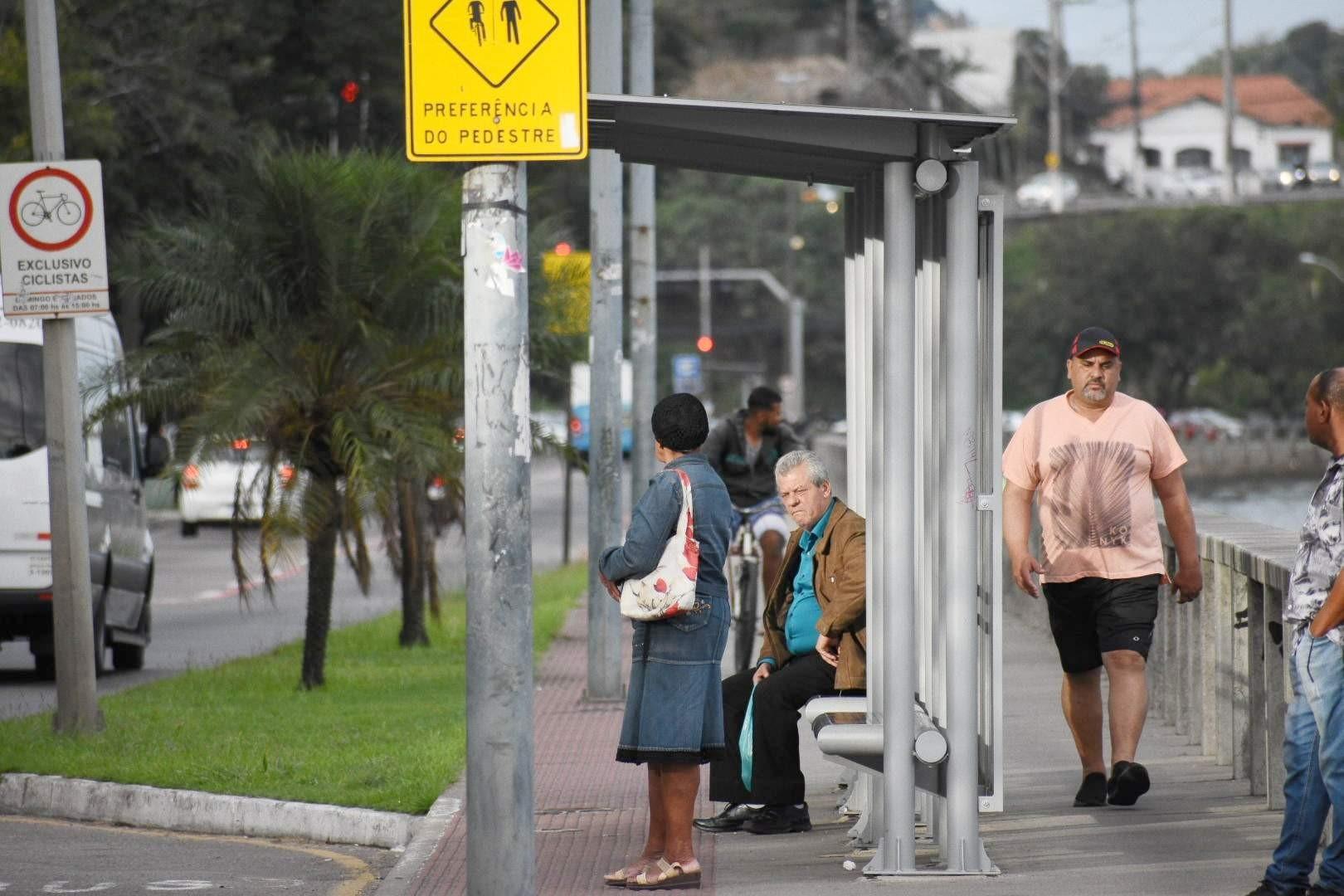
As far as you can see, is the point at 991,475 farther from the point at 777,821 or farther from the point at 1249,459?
the point at 1249,459

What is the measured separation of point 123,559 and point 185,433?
2.34 meters

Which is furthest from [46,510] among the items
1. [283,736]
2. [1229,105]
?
[1229,105]

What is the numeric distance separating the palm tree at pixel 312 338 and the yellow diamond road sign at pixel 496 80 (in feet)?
23.7

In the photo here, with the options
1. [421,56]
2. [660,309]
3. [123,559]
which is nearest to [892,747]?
[421,56]

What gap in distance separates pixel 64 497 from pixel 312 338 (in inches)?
122

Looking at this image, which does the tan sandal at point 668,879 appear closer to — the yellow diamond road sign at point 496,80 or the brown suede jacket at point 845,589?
the brown suede jacket at point 845,589

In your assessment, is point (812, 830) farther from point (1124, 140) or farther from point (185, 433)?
point (1124, 140)

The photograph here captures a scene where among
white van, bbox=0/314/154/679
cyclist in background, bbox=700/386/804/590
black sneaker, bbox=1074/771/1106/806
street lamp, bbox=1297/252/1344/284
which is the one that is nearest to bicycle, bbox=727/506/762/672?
cyclist in background, bbox=700/386/804/590

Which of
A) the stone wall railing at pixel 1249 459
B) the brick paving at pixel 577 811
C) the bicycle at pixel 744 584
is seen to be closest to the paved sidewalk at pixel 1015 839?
the brick paving at pixel 577 811

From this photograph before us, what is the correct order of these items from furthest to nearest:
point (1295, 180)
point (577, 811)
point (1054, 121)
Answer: point (1054, 121), point (1295, 180), point (577, 811)

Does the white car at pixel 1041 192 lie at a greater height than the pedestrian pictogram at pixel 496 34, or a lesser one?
greater

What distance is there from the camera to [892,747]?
667cm

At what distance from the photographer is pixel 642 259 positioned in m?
13.5

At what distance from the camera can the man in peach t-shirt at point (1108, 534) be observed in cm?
783
